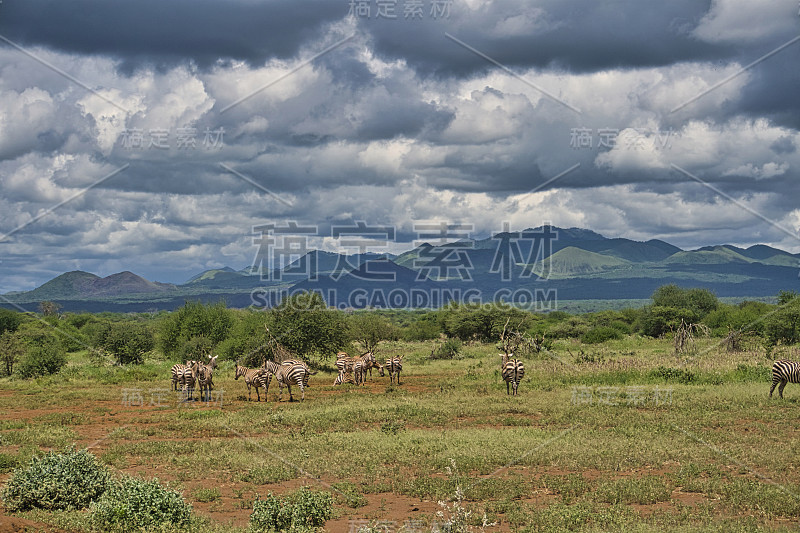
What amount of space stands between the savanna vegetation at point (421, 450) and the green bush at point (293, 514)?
0.09ft

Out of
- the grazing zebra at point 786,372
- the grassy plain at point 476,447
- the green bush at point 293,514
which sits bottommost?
the grassy plain at point 476,447

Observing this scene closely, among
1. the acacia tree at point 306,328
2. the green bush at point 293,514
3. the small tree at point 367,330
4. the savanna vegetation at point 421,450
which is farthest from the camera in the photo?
the small tree at point 367,330

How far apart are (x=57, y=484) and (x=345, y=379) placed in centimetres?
2656

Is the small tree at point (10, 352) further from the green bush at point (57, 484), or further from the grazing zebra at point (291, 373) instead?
the green bush at point (57, 484)

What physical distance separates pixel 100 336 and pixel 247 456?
135ft

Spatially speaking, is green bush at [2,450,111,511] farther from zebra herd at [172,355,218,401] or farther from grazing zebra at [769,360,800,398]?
grazing zebra at [769,360,800,398]

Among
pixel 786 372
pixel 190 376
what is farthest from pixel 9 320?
pixel 786 372

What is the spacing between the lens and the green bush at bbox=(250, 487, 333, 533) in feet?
37.3

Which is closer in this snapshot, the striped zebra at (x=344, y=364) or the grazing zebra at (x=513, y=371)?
the grazing zebra at (x=513, y=371)

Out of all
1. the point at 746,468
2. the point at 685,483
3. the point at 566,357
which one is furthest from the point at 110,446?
the point at 566,357

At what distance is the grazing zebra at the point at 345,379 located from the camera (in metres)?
36.8

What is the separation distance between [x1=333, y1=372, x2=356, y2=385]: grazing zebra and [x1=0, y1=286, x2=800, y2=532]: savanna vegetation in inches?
34.6

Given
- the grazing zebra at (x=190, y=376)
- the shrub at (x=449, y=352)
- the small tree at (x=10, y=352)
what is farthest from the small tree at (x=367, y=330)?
the grazing zebra at (x=190, y=376)

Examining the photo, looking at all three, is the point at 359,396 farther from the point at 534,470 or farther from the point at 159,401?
the point at 534,470
